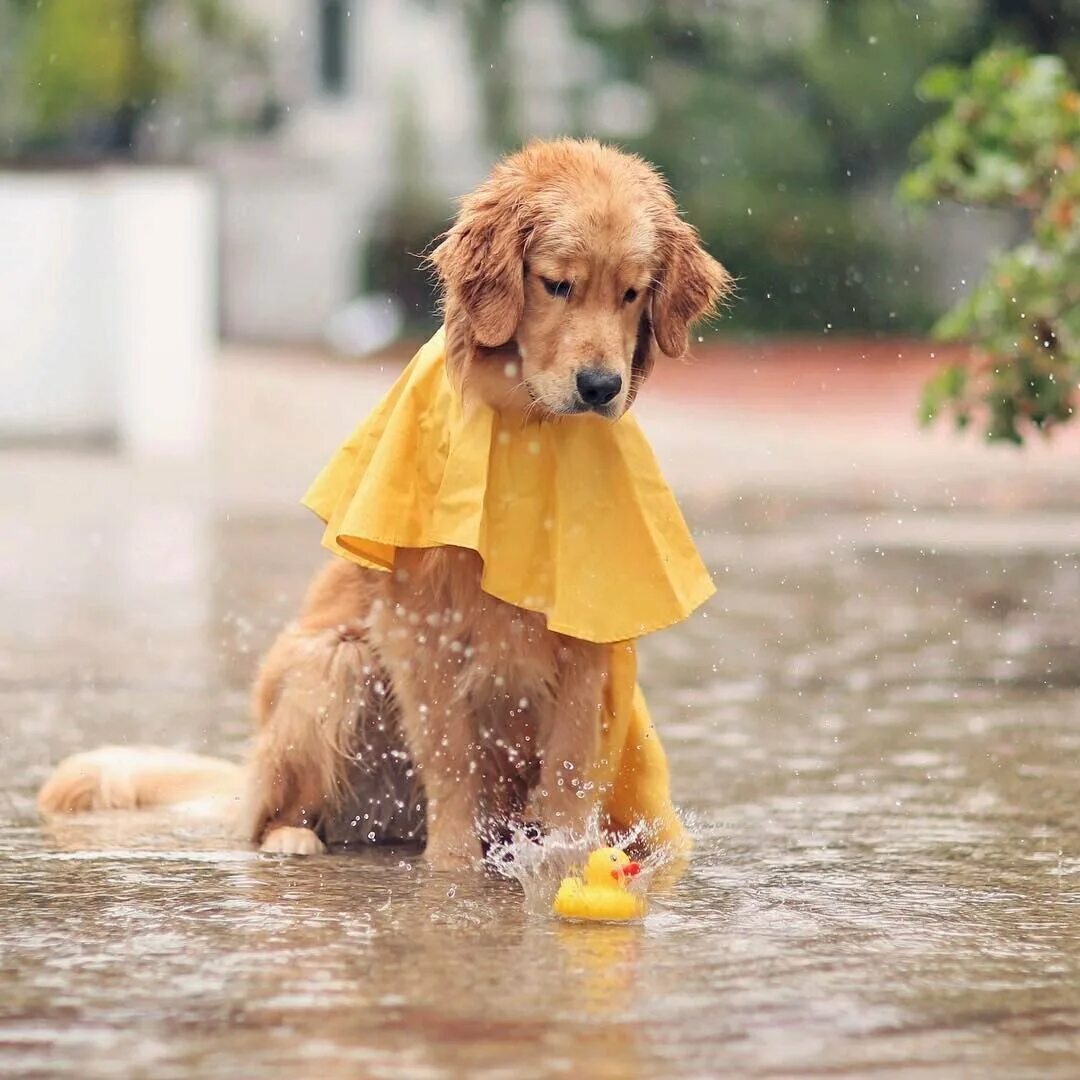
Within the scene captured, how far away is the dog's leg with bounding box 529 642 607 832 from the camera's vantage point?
5.33 metres

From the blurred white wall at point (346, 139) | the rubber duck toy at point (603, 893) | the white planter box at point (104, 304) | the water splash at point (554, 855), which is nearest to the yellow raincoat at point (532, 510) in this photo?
the water splash at point (554, 855)

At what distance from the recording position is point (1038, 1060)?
3834mm

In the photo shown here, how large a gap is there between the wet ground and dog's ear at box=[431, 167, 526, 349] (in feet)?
4.30

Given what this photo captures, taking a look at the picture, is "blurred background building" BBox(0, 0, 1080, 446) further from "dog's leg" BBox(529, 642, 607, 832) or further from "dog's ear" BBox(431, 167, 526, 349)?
"dog's leg" BBox(529, 642, 607, 832)

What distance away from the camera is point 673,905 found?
5023 millimetres

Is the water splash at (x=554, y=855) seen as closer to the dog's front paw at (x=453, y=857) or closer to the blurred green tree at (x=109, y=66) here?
the dog's front paw at (x=453, y=857)

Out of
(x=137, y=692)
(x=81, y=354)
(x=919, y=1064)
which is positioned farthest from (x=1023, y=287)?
(x=81, y=354)

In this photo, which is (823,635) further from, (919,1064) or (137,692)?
(919,1064)

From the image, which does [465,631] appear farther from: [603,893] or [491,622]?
[603,893]

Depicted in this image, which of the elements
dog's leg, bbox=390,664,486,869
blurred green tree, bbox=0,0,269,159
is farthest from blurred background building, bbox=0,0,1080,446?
dog's leg, bbox=390,664,486,869

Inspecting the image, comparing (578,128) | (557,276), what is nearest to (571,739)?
(557,276)

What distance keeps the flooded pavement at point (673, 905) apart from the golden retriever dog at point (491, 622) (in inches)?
9.0

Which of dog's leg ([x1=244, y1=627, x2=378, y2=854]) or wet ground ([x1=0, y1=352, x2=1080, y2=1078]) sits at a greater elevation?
dog's leg ([x1=244, y1=627, x2=378, y2=854])

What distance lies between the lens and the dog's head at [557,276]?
204 inches
